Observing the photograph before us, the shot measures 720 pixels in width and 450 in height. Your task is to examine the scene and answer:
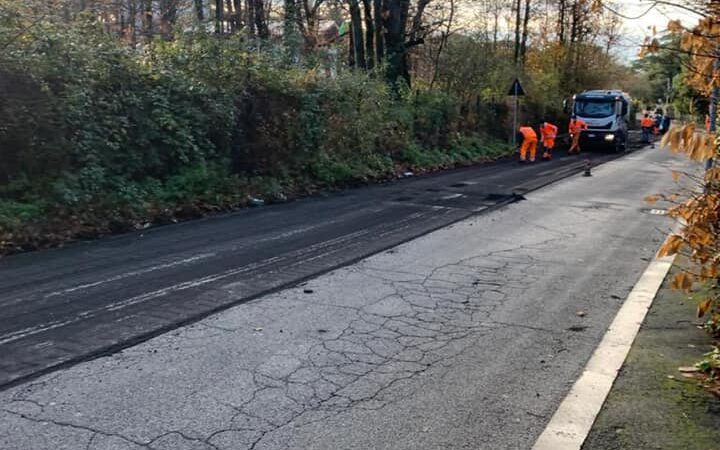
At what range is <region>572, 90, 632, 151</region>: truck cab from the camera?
32.5 metres

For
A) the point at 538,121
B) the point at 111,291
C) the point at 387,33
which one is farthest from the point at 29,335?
the point at 538,121

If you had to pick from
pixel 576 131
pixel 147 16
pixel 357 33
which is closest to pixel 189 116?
pixel 147 16

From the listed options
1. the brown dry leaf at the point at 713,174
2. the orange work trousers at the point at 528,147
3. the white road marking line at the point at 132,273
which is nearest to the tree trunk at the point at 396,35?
the orange work trousers at the point at 528,147

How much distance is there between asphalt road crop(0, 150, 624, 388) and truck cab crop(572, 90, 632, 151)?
21.1m

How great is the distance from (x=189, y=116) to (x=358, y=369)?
9.12 meters

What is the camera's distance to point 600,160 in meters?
27.8

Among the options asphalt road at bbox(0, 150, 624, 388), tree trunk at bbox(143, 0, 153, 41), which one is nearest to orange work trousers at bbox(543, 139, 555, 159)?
asphalt road at bbox(0, 150, 624, 388)

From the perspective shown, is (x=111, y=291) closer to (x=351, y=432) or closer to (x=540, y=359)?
(x=351, y=432)

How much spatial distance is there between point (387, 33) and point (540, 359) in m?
22.6

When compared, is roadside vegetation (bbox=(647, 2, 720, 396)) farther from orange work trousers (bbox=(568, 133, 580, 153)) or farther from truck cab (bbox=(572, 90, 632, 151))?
truck cab (bbox=(572, 90, 632, 151))

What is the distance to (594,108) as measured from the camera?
33312mm

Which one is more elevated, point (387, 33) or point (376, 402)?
point (387, 33)

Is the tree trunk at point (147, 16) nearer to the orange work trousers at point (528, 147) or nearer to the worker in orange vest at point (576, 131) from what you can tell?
the orange work trousers at point (528, 147)

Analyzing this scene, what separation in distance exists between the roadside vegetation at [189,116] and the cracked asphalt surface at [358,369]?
8.77 feet
